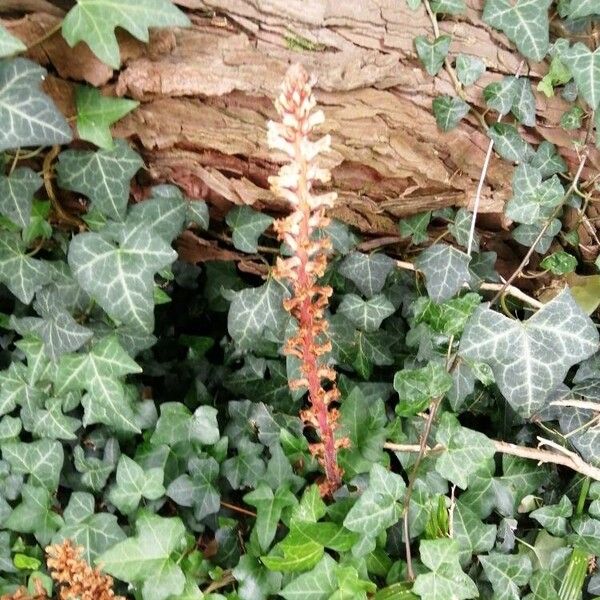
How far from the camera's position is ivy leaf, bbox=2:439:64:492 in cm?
132

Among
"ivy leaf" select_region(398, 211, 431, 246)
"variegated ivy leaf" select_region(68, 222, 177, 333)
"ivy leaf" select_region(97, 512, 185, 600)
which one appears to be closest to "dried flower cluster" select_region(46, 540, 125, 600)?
"ivy leaf" select_region(97, 512, 185, 600)

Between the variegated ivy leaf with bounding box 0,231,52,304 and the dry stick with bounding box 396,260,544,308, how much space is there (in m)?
0.72

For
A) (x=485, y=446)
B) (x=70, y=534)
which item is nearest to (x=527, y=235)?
(x=485, y=446)

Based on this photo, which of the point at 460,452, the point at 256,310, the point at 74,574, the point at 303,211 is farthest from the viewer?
the point at 256,310

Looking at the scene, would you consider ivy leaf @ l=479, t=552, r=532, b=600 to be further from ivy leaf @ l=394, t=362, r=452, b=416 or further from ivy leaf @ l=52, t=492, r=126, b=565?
ivy leaf @ l=52, t=492, r=126, b=565

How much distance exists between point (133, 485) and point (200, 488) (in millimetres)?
127

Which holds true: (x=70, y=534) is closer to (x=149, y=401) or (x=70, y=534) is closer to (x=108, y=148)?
(x=149, y=401)

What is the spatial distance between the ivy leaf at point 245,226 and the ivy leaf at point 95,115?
0.99 ft

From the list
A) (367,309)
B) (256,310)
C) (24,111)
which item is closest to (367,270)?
(367,309)

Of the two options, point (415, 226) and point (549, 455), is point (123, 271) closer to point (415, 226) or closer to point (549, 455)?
point (415, 226)

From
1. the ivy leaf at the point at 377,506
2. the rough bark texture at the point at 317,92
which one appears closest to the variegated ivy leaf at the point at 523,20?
the rough bark texture at the point at 317,92

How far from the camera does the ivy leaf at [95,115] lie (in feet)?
3.68

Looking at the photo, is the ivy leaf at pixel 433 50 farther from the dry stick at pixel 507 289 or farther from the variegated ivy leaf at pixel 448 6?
the dry stick at pixel 507 289

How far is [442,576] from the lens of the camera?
45.8 inches
